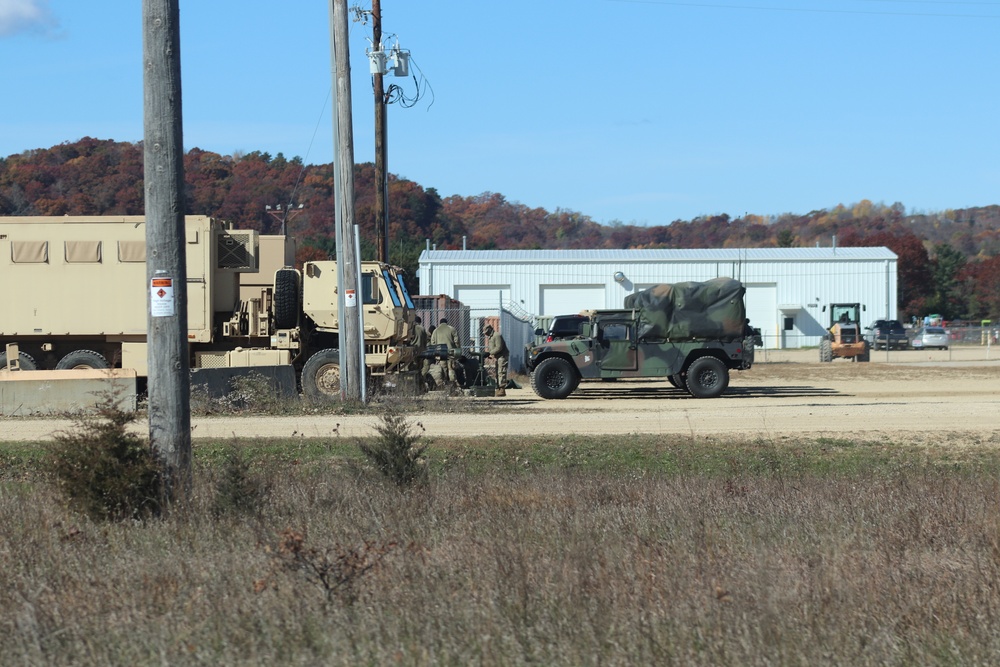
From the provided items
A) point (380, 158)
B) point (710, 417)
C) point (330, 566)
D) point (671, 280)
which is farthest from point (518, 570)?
point (671, 280)

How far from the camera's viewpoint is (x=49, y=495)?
29.7 ft

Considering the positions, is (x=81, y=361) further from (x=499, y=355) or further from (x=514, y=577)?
(x=514, y=577)

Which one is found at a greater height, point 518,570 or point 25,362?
point 25,362

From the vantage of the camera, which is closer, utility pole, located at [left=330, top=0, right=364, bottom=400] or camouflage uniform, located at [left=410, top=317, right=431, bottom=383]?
utility pole, located at [left=330, top=0, right=364, bottom=400]

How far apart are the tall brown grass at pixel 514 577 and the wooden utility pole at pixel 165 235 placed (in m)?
0.51

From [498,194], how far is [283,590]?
458 feet

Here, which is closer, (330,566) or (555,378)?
(330,566)

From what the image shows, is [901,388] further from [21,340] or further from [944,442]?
[21,340]

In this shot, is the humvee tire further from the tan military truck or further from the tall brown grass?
the tall brown grass

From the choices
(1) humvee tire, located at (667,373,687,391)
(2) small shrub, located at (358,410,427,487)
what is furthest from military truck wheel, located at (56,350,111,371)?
(2) small shrub, located at (358,410,427,487)

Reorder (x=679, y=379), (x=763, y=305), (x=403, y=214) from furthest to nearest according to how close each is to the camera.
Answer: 1. (x=403, y=214)
2. (x=763, y=305)
3. (x=679, y=379)

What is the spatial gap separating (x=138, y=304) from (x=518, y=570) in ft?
56.4

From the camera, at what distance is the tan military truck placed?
22188 mm

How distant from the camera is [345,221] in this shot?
20.2m
